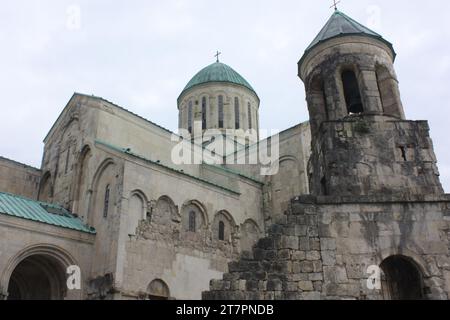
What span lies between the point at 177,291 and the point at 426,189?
31.0ft

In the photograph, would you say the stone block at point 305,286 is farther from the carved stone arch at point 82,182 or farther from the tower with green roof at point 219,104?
the tower with green roof at point 219,104

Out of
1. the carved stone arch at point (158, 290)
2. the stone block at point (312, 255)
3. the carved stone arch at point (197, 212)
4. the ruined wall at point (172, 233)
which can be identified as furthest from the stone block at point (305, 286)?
the carved stone arch at point (197, 212)

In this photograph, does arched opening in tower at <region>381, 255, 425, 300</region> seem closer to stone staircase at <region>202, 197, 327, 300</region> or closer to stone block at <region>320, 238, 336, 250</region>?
A: stone block at <region>320, 238, 336, 250</region>

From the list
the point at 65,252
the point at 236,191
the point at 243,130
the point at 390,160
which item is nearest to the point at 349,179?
the point at 390,160

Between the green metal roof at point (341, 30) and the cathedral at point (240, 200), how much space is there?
53mm

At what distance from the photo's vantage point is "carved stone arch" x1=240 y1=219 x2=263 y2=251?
17.9 m

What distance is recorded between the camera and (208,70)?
28.0 m

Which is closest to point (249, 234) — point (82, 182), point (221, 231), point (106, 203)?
point (221, 231)

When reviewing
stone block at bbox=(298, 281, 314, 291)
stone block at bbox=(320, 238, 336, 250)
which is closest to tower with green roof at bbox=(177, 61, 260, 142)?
stone block at bbox=(320, 238, 336, 250)

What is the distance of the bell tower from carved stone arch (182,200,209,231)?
7.72 m

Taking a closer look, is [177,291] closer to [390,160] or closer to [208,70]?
[390,160]

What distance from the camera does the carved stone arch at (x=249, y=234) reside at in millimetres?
17906

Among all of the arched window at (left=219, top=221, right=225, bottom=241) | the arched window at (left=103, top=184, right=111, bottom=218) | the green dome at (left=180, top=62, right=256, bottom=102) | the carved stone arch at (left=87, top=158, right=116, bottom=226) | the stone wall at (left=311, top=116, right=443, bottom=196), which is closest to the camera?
the stone wall at (left=311, top=116, right=443, bottom=196)

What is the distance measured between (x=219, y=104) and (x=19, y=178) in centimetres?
1239
